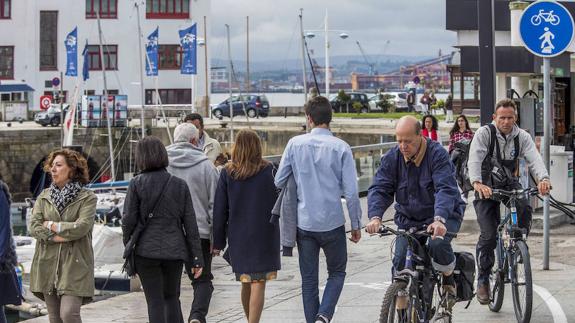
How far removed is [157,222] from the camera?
30.0 ft

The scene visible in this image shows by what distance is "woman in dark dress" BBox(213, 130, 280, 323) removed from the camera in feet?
31.9

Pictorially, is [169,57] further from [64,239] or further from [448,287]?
[448,287]

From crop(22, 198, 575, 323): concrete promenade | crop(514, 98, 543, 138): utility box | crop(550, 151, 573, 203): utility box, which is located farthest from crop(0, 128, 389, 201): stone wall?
crop(22, 198, 575, 323): concrete promenade

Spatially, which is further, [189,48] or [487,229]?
[189,48]

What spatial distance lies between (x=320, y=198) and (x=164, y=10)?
248 feet

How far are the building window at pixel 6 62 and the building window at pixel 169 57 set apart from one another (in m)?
10.1

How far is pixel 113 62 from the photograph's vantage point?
81.4m

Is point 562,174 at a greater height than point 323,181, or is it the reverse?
point 323,181

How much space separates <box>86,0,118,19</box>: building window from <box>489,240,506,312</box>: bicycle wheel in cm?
7383

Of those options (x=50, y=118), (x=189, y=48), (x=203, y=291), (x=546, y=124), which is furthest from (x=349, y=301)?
(x=50, y=118)

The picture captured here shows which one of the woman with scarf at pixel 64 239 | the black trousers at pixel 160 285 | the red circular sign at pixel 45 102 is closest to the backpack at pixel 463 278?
the black trousers at pixel 160 285

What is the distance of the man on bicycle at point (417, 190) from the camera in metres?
8.55

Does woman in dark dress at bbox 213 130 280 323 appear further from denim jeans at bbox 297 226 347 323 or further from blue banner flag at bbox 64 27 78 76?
blue banner flag at bbox 64 27 78 76

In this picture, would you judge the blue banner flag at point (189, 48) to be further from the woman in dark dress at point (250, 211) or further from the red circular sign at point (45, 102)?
the woman in dark dress at point (250, 211)
